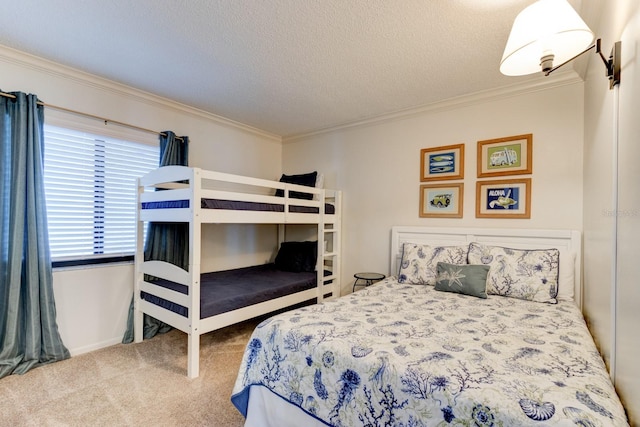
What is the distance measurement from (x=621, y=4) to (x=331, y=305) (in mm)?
2048

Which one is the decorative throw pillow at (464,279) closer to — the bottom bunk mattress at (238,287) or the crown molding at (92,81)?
the bottom bunk mattress at (238,287)

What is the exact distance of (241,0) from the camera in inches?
65.5

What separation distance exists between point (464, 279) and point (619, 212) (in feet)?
3.96

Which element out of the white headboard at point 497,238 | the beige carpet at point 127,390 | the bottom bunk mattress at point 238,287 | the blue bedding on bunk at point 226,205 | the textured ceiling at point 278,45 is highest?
the textured ceiling at point 278,45

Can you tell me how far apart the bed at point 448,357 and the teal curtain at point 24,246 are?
183 centimetres

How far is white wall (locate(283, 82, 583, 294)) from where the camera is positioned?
8.11 ft

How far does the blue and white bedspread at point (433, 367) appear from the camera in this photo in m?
0.98

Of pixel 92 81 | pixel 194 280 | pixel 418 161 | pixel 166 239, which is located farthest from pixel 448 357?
pixel 92 81

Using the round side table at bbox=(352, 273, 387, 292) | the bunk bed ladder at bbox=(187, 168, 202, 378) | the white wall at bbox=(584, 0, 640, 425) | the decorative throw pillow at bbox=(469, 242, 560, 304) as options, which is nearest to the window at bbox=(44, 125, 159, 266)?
the bunk bed ladder at bbox=(187, 168, 202, 378)

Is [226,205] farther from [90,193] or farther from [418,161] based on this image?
[418,161]

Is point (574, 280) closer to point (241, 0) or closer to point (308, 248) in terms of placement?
point (308, 248)

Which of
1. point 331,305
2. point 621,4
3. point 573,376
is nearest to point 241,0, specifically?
point 621,4

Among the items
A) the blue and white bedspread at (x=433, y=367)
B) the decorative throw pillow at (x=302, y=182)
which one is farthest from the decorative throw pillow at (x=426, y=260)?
the decorative throw pillow at (x=302, y=182)

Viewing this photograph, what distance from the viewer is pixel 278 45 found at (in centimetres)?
209
